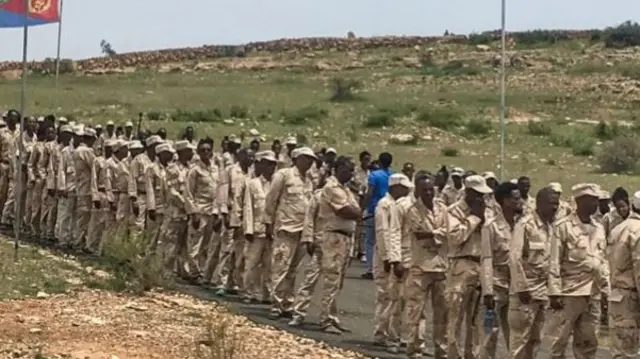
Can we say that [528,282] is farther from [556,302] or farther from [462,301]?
[462,301]

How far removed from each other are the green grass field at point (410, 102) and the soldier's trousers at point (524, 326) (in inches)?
822

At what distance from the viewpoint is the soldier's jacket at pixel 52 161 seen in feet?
71.1

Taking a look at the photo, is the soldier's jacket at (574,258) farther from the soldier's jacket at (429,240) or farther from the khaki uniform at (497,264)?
the soldier's jacket at (429,240)

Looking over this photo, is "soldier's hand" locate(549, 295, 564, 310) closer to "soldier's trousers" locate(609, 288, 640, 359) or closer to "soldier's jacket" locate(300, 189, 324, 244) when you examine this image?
"soldier's trousers" locate(609, 288, 640, 359)

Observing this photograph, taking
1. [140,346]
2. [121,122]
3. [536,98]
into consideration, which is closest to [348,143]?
[121,122]

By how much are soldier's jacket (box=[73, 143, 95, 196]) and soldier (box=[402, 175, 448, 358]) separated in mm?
8862

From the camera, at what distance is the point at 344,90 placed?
56.4m

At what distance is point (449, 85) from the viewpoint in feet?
201

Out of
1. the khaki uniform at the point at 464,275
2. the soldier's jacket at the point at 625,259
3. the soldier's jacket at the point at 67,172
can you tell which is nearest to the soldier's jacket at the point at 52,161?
the soldier's jacket at the point at 67,172

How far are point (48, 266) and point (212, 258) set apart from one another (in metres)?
2.30

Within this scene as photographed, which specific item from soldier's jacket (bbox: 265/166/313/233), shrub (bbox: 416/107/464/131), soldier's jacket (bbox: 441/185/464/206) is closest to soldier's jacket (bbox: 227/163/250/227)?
soldier's jacket (bbox: 265/166/313/233)

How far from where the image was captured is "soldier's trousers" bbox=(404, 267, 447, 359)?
12680 mm

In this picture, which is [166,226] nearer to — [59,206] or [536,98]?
[59,206]

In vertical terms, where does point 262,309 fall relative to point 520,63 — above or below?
below
